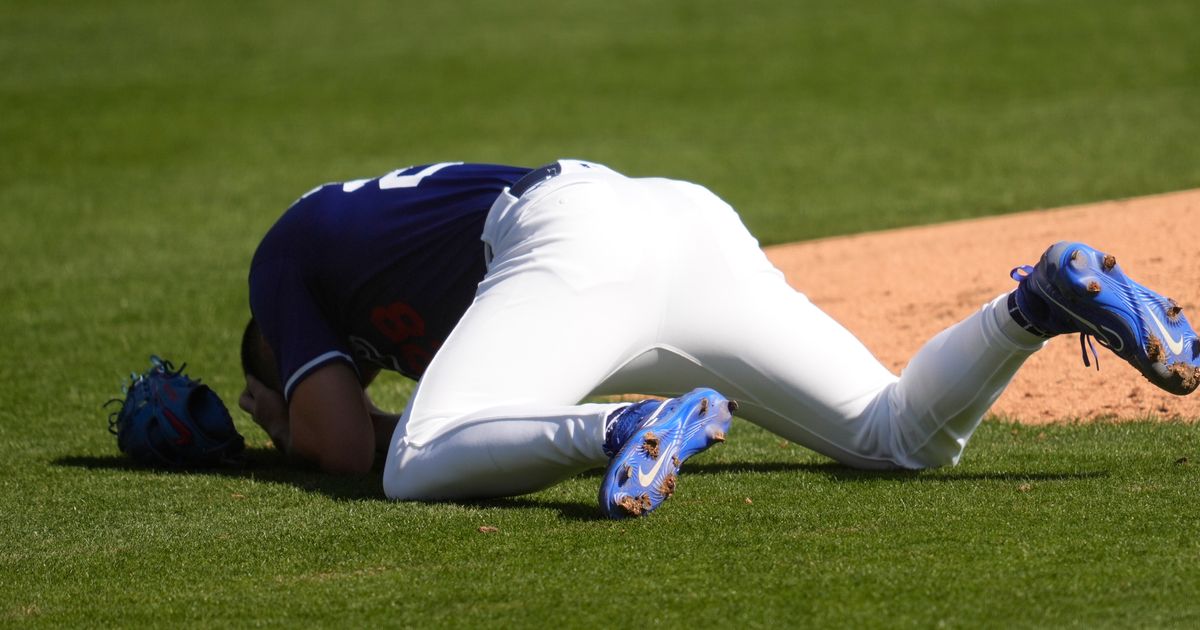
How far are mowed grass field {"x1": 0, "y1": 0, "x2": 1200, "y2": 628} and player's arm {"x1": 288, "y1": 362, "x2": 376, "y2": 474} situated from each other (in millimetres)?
102

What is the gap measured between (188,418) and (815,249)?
3.98m

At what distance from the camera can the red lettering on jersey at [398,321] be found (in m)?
3.83

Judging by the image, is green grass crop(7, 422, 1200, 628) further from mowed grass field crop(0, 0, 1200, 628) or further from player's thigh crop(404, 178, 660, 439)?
player's thigh crop(404, 178, 660, 439)

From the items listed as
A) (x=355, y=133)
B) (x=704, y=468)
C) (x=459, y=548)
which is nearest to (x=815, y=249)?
(x=704, y=468)

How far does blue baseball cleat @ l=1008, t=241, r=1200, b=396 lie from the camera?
3.00m

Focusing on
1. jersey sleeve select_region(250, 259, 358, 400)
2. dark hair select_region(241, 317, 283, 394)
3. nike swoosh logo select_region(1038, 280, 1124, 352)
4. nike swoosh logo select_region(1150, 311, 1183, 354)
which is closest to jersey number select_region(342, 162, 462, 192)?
jersey sleeve select_region(250, 259, 358, 400)

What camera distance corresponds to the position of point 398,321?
153 inches

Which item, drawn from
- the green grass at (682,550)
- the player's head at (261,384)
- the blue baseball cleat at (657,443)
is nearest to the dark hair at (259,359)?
the player's head at (261,384)

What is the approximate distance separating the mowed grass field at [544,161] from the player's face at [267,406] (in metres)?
0.18

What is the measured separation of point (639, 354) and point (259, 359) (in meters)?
1.48

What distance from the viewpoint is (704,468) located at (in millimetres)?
3844

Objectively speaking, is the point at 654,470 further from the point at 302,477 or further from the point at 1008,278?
the point at 1008,278

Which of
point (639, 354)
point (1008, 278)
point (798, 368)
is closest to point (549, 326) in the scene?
point (639, 354)

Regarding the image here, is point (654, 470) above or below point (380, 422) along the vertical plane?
above
